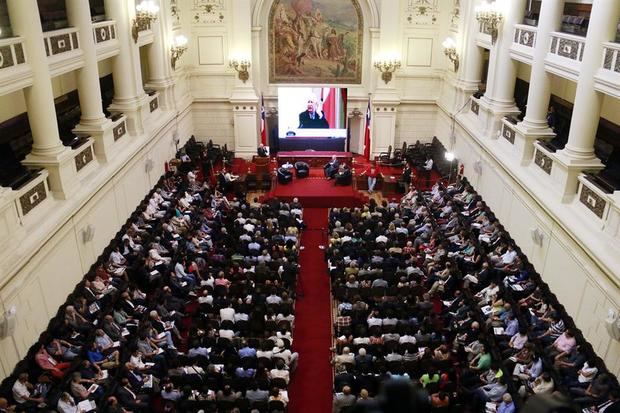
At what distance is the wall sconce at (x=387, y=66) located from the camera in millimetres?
19875

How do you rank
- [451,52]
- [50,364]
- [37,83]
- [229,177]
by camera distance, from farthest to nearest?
[451,52] < [229,177] < [37,83] < [50,364]

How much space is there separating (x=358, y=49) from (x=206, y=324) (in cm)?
1302

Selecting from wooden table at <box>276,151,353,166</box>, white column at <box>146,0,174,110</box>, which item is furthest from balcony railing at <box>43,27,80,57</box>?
wooden table at <box>276,151,353,166</box>

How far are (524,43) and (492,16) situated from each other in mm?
1377

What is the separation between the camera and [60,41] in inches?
440

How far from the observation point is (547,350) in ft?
31.3

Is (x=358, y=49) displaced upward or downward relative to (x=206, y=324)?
upward

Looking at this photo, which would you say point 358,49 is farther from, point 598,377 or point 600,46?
point 598,377

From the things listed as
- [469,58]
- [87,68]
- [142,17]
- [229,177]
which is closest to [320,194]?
[229,177]

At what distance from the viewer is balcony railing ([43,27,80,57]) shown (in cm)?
1067

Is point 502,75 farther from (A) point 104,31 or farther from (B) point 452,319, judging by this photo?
(A) point 104,31

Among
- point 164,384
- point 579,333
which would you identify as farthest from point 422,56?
point 164,384

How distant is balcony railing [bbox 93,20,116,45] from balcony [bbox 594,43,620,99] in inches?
414

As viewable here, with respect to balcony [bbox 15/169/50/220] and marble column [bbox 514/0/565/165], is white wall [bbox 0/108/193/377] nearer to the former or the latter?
balcony [bbox 15/169/50/220]
